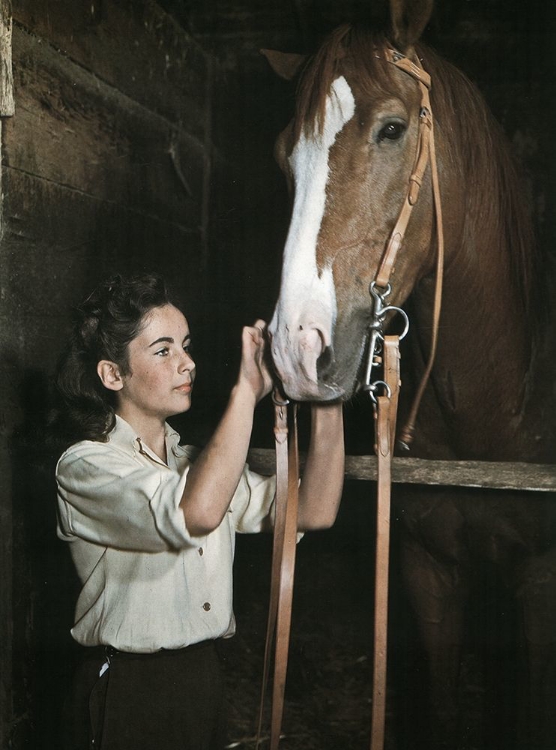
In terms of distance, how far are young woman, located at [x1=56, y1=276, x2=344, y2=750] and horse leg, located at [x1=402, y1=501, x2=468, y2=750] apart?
0.70 metres

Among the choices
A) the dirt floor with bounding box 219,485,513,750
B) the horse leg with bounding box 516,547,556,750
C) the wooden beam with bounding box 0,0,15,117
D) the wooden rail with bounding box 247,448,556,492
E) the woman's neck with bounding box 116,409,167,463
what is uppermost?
the wooden beam with bounding box 0,0,15,117

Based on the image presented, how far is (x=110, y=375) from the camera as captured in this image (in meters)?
1.38

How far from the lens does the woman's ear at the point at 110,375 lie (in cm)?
137

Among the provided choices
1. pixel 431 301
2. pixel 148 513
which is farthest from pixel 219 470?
pixel 431 301

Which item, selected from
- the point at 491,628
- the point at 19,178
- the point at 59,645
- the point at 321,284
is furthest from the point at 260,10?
the point at 491,628

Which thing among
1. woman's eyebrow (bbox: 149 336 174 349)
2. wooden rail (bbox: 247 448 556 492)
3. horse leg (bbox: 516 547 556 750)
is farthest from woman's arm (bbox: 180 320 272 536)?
horse leg (bbox: 516 547 556 750)

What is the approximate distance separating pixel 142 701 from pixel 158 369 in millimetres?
600

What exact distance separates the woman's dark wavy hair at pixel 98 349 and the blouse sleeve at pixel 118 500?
77 mm

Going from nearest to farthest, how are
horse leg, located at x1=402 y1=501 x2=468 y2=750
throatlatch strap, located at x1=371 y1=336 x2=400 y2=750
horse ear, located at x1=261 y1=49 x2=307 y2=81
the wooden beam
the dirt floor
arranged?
throatlatch strap, located at x1=371 y1=336 x2=400 y2=750 → the wooden beam → horse ear, located at x1=261 y1=49 x2=307 y2=81 → horse leg, located at x1=402 y1=501 x2=468 y2=750 → the dirt floor

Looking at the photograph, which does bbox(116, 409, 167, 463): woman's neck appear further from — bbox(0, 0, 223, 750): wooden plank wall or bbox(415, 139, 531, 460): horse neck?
bbox(415, 139, 531, 460): horse neck

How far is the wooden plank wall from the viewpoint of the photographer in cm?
157

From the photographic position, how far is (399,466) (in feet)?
5.03

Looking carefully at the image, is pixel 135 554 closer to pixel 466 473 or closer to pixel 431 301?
pixel 466 473

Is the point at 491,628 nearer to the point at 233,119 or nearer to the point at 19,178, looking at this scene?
the point at 19,178
